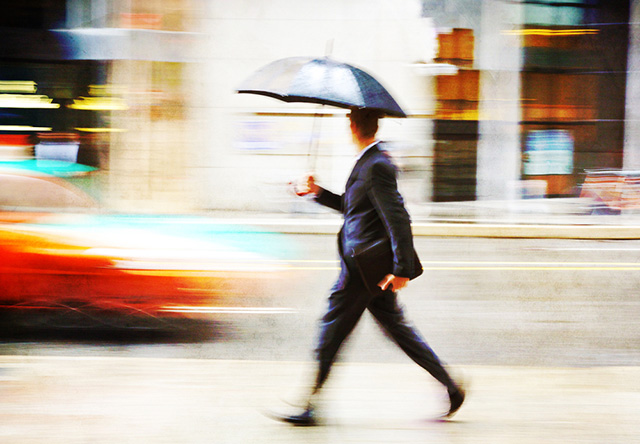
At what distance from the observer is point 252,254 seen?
231 inches

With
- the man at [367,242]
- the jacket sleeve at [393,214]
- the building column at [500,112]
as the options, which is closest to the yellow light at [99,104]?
the building column at [500,112]

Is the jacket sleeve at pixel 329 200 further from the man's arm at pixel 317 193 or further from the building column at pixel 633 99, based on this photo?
the building column at pixel 633 99

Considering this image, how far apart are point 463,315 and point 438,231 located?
6819 mm

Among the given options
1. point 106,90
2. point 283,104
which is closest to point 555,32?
point 283,104

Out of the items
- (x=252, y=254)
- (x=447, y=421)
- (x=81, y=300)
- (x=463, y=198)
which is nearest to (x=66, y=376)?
(x=81, y=300)

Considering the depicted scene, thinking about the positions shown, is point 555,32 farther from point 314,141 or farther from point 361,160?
point 361,160

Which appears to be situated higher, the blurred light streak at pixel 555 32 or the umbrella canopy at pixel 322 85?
the blurred light streak at pixel 555 32

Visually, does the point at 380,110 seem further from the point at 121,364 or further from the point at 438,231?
the point at 438,231

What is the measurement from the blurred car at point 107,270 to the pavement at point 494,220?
737cm

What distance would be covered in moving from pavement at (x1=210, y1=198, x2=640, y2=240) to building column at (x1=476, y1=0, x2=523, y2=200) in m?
0.44

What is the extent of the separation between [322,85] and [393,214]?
72 centimetres

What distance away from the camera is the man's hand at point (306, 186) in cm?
373

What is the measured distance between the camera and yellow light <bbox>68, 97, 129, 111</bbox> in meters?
15.0

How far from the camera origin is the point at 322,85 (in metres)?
3.54
